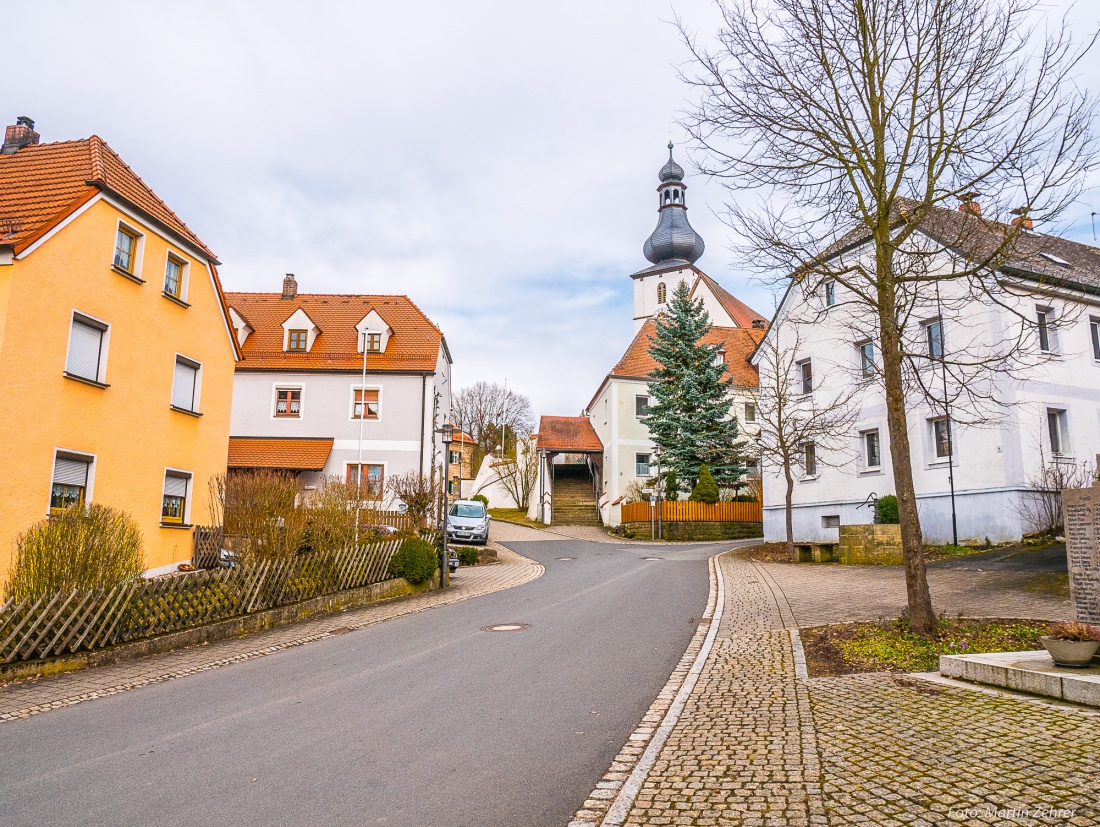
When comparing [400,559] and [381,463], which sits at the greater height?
[381,463]

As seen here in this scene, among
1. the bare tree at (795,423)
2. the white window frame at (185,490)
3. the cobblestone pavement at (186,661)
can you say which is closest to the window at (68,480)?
the white window frame at (185,490)

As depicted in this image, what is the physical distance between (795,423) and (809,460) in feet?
12.5

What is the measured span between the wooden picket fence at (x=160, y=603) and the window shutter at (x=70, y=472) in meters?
5.22

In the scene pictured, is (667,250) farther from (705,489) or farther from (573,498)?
(705,489)

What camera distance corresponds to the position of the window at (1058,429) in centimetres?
2159

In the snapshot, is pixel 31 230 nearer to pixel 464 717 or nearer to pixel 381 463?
pixel 464 717

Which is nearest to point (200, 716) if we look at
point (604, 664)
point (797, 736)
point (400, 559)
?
point (604, 664)

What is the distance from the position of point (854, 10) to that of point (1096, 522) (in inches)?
272

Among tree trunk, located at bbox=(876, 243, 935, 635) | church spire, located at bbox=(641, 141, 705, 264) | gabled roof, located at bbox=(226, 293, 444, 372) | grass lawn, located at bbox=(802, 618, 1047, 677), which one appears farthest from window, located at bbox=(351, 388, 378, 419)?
church spire, located at bbox=(641, 141, 705, 264)

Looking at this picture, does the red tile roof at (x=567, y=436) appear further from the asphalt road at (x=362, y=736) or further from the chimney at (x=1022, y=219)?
the chimney at (x=1022, y=219)

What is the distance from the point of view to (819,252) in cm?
1079

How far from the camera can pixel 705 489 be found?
3488 centimetres

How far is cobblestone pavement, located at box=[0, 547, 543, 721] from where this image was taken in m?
8.32

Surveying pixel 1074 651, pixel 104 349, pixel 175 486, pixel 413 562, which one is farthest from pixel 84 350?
pixel 1074 651
